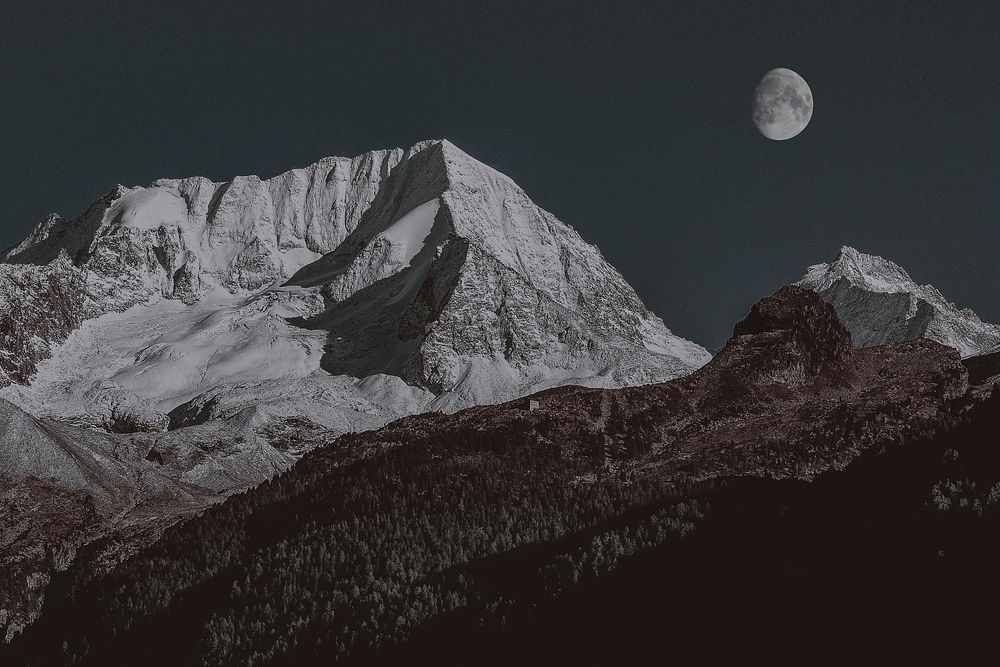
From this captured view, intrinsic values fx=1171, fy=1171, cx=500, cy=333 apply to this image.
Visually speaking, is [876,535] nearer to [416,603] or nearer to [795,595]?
[795,595]

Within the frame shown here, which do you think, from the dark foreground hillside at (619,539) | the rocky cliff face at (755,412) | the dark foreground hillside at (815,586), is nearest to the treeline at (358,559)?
the dark foreground hillside at (619,539)

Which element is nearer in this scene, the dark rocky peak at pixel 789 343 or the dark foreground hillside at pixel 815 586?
the dark foreground hillside at pixel 815 586

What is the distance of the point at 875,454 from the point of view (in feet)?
151

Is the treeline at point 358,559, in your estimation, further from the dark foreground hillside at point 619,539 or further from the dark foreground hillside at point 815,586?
the dark foreground hillside at point 815,586

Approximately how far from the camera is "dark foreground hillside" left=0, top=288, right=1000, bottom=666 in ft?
117

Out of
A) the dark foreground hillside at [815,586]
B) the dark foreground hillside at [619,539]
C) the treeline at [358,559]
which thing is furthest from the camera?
the treeline at [358,559]

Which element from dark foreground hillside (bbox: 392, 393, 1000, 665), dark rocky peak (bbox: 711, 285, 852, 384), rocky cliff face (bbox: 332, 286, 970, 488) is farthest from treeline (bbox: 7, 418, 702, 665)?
dark rocky peak (bbox: 711, 285, 852, 384)

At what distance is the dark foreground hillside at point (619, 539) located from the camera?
35812 millimetres

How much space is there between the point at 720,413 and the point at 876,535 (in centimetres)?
2240

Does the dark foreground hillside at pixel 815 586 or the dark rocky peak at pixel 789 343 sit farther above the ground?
the dark rocky peak at pixel 789 343

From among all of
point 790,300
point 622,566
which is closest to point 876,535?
point 622,566

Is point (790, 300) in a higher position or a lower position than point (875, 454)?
higher

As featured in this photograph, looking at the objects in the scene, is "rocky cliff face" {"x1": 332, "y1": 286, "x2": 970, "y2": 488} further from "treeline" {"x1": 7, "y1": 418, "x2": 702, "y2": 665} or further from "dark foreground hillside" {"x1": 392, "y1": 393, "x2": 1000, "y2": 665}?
"dark foreground hillside" {"x1": 392, "y1": 393, "x2": 1000, "y2": 665}

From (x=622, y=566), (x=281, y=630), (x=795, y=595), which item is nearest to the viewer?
(x=795, y=595)
